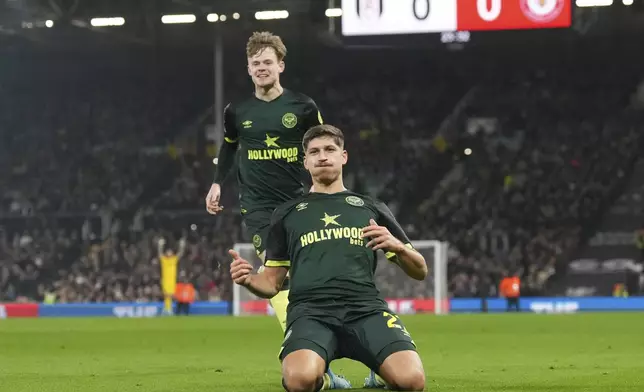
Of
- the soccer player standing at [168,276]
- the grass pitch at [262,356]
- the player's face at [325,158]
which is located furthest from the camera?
the soccer player standing at [168,276]

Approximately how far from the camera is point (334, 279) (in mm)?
5477

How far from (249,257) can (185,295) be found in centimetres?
263

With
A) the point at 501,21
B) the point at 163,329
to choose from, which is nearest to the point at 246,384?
the point at 163,329

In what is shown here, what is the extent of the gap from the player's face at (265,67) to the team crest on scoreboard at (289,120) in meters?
0.25

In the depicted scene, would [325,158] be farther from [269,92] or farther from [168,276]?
[168,276]

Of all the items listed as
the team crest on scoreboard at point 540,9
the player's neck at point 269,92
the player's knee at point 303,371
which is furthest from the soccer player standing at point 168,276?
the player's knee at point 303,371

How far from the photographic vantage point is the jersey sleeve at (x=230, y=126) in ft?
23.9

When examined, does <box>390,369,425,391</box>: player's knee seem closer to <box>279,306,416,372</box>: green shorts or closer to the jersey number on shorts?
<box>279,306,416,372</box>: green shorts

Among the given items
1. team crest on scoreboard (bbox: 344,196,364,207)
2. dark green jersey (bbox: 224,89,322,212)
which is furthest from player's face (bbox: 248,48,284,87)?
team crest on scoreboard (bbox: 344,196,364,207)

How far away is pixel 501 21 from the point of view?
1619 centimetres

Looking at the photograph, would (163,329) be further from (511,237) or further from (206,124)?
(206,124)

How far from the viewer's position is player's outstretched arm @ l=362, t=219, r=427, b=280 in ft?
16.9

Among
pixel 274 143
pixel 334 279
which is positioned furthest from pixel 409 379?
pixel 274 143

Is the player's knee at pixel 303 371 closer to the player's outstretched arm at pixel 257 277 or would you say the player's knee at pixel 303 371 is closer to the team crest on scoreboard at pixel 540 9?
the player's outstretched arm at pixel 257 277
